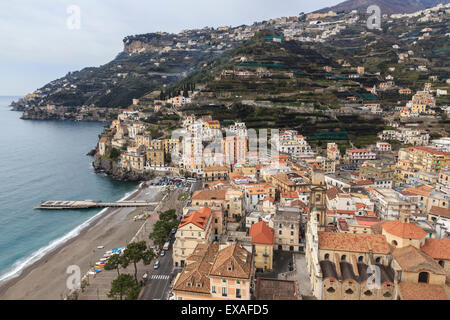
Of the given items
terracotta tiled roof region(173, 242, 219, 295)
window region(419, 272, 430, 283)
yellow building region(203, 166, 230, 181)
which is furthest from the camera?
yellow building region(203, 166, 230, 181)

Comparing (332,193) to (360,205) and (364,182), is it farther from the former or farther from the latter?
(364,182)

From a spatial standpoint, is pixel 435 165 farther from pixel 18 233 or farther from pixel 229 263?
pixel 18 233

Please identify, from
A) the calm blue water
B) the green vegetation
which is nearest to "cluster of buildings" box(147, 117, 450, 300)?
the calm blue water

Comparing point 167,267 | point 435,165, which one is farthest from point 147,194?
point 435,165

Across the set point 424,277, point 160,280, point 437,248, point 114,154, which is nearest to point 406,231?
point 437,248

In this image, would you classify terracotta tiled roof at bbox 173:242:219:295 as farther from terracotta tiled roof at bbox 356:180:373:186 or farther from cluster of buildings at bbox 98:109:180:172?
cluster of buildings at bbox 98:109:180:172

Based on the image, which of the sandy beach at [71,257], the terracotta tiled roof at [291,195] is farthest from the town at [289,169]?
the sandy beach at [71,257]

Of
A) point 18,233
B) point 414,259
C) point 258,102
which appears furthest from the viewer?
point 258,102

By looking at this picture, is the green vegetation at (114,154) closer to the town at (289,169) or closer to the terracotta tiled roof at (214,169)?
the town at (289,169)
